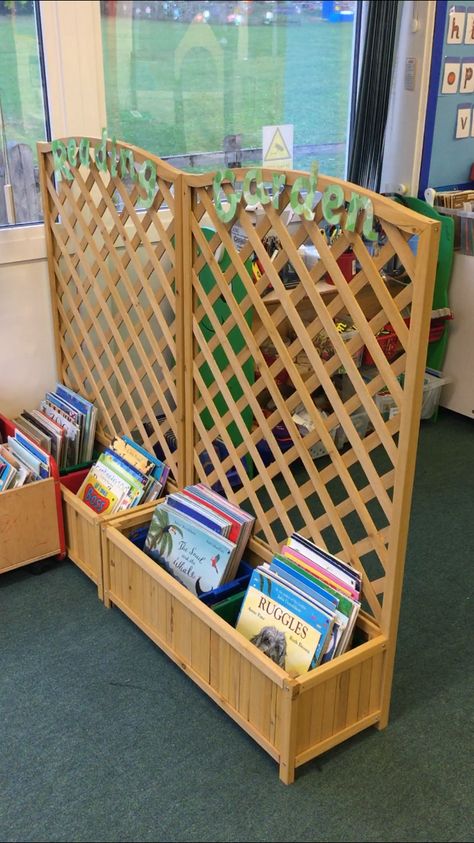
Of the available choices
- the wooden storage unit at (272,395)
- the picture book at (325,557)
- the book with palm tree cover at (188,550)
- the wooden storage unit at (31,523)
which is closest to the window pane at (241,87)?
the wooden storage unit at (272,395)

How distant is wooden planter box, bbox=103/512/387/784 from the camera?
168 centimetres

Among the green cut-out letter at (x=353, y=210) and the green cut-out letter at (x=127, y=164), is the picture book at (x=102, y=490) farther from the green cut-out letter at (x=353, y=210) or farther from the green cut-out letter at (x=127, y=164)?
the green cut-out letter at (x=353, y=210)

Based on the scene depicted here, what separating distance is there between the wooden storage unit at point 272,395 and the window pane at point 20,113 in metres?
0.11

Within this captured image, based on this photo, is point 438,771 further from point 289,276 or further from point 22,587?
point 289,276

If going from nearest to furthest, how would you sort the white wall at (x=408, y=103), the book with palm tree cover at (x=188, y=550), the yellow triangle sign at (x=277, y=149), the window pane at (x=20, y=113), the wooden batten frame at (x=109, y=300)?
the book with palm tree cover at (x=188, y=550) → the wooden batten frame at (x=109, y=300) → the window pane at (x=20, y=113) → the yellow triangle sign at (x=277, y=149) → the white wall at (x=408, y=103)

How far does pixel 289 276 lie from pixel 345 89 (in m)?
0.97

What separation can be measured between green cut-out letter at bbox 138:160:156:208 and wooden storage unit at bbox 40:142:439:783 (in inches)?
0.8

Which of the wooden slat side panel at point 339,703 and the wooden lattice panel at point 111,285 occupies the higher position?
the wooden lattice panel at point 111,285

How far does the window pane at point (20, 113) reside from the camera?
2.45 m

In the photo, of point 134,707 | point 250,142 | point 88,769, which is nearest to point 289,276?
point 250,142

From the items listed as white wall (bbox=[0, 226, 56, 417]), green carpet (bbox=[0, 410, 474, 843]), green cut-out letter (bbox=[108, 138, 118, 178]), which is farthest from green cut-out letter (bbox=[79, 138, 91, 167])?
green carpet (bbox=[0, 410, 474, 843])

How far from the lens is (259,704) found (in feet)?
5.73

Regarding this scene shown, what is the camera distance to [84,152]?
238 cm

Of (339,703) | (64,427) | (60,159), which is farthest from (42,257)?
(339,703)
